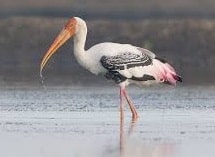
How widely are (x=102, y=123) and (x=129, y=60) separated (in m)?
1.92

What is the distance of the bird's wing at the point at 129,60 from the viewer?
16.7 metres

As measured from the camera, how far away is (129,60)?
17.0 m

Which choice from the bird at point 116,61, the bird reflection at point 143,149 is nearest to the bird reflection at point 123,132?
the bird reflection at point 143,149

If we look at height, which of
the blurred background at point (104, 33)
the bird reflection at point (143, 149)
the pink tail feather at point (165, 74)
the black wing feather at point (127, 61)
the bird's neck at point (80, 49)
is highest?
the bird reflection at point (143, 149)

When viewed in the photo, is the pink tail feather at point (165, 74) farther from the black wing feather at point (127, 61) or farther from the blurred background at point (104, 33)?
the blurred background at point (104, 33)

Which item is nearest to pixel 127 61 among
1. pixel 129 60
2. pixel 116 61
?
pixel 129 60

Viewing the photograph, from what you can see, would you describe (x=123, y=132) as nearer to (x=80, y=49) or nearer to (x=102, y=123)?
(x=102, y=123)

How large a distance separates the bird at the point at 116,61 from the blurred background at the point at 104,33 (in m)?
4.36

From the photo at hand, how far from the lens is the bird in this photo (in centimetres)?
1666

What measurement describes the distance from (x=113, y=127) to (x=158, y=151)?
2.44 meters

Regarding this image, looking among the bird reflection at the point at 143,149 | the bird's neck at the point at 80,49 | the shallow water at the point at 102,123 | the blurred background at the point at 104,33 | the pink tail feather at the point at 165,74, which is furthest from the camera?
the blurred background at the point at 104,33

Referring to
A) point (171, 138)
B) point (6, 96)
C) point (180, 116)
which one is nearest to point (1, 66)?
point (6, 96)

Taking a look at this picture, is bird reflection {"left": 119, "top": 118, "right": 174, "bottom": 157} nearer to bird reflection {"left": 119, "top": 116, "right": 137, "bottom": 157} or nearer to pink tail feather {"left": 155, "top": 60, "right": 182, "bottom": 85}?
bird reflection {"left": 119, "top": 116, "right": 137, "bottom": 157}

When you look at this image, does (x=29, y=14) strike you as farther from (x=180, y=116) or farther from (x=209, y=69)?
(x=180, y=116)
